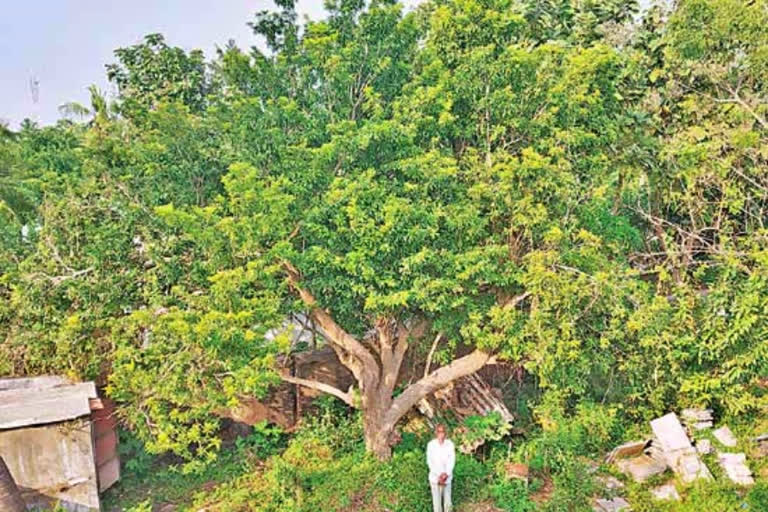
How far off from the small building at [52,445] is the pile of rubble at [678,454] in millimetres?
6365

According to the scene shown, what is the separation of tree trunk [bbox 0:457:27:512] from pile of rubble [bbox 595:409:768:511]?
6.64 metres

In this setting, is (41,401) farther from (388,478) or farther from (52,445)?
(388,478)

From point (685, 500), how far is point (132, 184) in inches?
308

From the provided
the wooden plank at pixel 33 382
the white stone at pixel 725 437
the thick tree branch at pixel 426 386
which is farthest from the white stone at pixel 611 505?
the wooden plank at pixel 33 382

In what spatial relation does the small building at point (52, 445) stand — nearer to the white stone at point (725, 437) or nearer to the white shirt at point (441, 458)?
the white shirt at point (441, 458)

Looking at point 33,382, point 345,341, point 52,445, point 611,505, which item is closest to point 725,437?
point 611,505

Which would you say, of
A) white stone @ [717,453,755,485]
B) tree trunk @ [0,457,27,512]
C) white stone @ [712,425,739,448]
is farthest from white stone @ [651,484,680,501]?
tree trunk @ [0,457,27,512]

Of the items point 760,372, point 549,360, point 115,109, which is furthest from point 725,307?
point 115,109

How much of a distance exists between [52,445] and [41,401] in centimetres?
57

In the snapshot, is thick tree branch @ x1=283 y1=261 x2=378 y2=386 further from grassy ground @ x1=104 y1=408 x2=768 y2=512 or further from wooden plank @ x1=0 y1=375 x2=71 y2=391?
wooden plank @ x1=0 y1=375 x2=71 y2=391

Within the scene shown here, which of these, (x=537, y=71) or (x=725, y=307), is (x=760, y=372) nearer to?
(x=725, y=307)

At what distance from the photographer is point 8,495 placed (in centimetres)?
596

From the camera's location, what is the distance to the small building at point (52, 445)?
6730 mm

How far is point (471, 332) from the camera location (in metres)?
6.96
